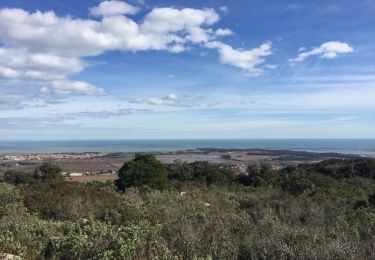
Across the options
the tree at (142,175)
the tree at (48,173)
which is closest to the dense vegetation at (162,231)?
the tree at (142,175)

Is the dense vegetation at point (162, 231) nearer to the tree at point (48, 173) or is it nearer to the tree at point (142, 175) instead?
the tree at point (142, 175)

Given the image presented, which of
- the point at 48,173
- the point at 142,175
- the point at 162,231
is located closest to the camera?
the point at 162,231

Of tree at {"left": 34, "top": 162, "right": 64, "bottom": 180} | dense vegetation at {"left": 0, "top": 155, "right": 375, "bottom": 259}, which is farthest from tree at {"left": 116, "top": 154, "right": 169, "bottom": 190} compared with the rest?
dense vegetation at {"left": 0, "top": 155, "right": 375, "bottom": 259}

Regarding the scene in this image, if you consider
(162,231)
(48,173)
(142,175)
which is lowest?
(48,173)

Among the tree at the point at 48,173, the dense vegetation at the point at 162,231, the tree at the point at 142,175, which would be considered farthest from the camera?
the tree at the point at 48,173

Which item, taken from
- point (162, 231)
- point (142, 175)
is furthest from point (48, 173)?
point (162, 231)

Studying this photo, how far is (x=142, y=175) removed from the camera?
2611 centimetres

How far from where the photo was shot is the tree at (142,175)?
2559cm

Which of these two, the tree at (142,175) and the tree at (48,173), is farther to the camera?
the tree at (48,173)

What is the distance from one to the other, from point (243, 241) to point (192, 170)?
26617 mm

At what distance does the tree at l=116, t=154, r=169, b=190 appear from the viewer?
1008 inches

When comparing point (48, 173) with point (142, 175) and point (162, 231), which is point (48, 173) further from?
point (162, 231)

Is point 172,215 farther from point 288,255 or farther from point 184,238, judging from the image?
point 288,255

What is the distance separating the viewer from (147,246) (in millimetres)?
6766
